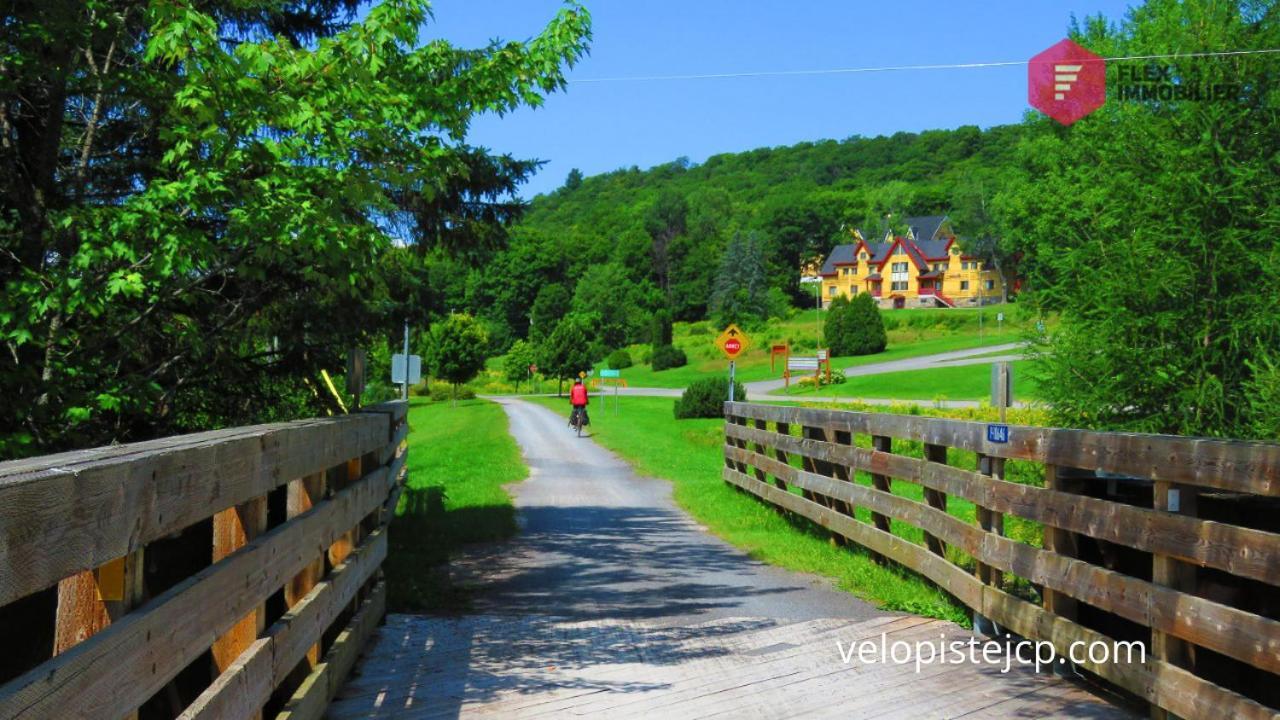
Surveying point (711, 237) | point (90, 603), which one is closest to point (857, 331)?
point (90, 603)

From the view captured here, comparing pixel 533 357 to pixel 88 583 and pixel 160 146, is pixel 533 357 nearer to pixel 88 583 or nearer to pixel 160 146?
pixel 160 146

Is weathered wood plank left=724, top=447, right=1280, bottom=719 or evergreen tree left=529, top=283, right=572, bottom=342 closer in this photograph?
weathered wood plank left=724, top=447, right=1280, bottom=719

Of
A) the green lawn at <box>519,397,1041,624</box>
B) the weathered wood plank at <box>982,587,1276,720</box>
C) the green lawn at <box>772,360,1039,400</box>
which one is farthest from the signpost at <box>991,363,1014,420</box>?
the green lawn at <box>772,360,1039,400</box>

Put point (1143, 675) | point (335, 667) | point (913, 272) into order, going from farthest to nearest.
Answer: point (913, 272) → point (335, 667) → point (1143, 675)

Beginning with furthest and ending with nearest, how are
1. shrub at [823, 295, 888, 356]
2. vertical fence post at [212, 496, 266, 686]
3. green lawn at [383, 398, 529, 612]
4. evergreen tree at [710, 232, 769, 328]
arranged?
1. evergreen tree at [710, 232, 769, 328]
2. shrub at [823, 295, 888, 356]
3. green lawn at [383, 398, 529, 612]
4. vertical fence post at [212, 496, 266, 686]

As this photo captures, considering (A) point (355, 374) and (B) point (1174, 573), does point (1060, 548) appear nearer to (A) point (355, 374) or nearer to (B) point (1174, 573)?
(B) point (1174, 573)

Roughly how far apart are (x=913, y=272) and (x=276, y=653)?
133 meters

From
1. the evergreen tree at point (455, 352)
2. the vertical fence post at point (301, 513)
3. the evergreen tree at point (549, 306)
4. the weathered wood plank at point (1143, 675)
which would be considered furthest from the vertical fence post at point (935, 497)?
the evergreen tree at point (549, 306)

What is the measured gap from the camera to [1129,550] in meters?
5.70

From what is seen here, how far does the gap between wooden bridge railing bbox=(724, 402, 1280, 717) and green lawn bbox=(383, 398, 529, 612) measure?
343 cm

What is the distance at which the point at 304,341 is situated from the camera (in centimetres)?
1032

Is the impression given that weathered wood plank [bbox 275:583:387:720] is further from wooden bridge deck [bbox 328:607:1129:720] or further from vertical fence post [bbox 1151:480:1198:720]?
vertical fence post [bbox 1151:480:1198:720]

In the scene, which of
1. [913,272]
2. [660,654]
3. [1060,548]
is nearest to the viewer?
[1060,548]

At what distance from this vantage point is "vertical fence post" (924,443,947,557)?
793 centimetres
